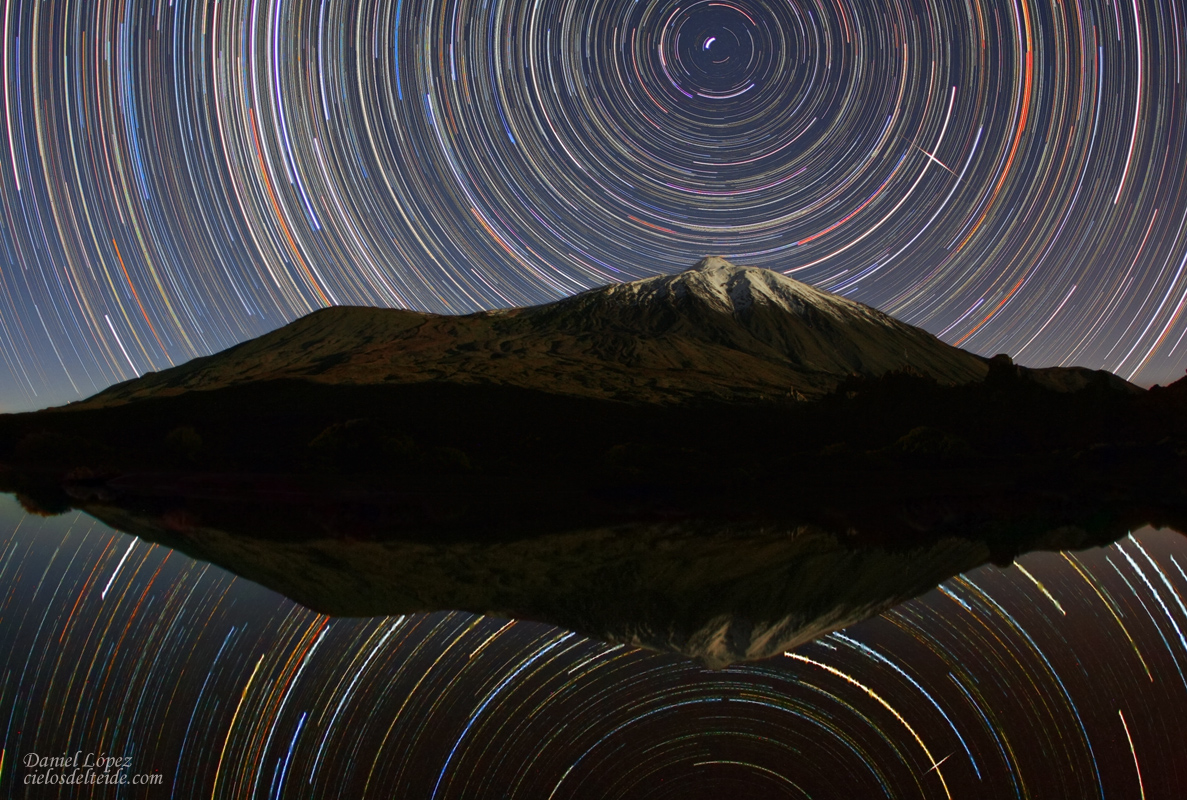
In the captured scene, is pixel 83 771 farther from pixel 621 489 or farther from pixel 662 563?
pixel 621 489

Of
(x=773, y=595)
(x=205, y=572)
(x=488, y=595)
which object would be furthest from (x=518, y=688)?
(x=205, y=572)

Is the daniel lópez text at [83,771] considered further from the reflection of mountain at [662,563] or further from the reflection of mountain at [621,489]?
the reflection of mountain at [621,489]

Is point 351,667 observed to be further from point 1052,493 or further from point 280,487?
point 280,487

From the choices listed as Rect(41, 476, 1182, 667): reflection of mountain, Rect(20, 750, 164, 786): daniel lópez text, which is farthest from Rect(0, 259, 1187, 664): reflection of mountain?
Rect(20, 750, 164, 786): daniel lópez text

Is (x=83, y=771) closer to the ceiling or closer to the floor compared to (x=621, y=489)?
closer to the floor

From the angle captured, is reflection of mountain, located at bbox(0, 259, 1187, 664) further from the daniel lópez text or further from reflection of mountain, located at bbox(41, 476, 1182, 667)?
the daniel lópez text

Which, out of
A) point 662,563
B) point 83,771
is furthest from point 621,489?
point 83,771
